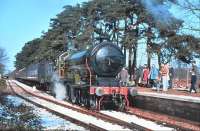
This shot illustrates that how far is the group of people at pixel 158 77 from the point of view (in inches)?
1098

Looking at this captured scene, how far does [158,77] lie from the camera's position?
29.0 metres

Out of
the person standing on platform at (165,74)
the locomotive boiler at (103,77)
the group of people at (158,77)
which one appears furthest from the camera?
the person standing on platform at (165,74)

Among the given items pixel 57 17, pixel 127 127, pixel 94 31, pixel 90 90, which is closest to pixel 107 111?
pixel 90 90

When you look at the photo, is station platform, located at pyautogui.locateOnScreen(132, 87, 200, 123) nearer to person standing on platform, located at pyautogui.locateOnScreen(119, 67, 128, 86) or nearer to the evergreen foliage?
person standing on platform, located at pyautogui.locateOnScreen(119, 67, 128, 86)

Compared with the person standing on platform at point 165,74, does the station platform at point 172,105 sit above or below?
below

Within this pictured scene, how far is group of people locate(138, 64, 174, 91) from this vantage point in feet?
91.5

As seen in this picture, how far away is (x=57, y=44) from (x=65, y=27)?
3.01 m

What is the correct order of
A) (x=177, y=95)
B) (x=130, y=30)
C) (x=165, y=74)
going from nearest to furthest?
1. (x=177, y=95)
2. (x=165, y=74)
3. (x=130, y=30)

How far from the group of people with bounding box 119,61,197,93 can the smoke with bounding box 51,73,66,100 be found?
15.7ft

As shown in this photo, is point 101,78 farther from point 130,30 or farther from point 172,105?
point 130,30

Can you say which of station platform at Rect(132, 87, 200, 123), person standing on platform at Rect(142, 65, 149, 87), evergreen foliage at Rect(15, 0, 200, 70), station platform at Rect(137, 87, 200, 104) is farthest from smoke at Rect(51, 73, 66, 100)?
station platform at Rect(132, 87, 200, 123)

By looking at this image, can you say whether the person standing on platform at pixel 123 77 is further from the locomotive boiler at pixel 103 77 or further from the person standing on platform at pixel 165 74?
the person standing on platform at pixel 165 74

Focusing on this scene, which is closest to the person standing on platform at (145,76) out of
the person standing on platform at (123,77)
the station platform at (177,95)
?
the person standing on platform at (123,77)

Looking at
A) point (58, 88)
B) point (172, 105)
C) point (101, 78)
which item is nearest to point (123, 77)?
point (101, 78)
